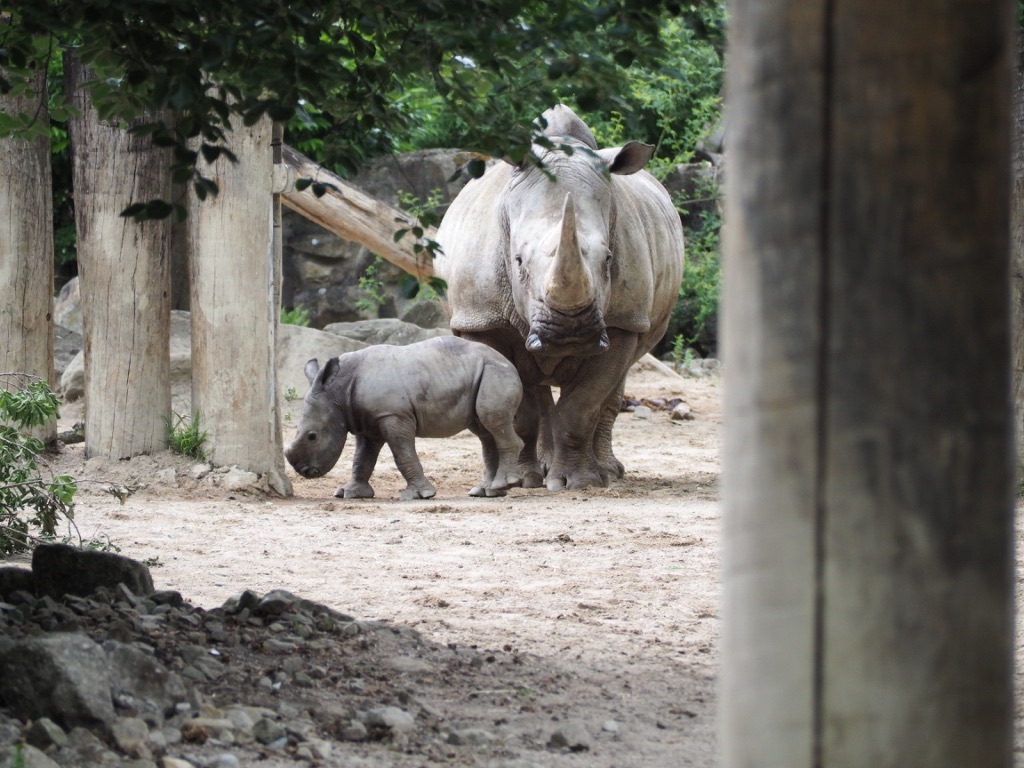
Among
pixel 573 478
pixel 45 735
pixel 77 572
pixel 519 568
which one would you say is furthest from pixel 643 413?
pixel 45 735

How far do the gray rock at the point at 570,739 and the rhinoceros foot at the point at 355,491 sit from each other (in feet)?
16.5

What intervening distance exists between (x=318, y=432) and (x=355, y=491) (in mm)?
427

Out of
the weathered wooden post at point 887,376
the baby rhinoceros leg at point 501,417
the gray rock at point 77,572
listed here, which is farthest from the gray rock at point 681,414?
the weathered wooden post at point 887,376

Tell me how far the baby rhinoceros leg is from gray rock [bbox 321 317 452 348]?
228 inches

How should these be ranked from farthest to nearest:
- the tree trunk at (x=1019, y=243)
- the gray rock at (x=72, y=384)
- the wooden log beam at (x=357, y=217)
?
1. the gray rock at (x=72, y=384)
2. the wooden log beam at (x=357, y=217)
3. the tree trunk at (x=1019, y=243)

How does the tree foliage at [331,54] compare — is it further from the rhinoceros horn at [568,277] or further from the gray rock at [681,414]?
the gray rock at [681,414]

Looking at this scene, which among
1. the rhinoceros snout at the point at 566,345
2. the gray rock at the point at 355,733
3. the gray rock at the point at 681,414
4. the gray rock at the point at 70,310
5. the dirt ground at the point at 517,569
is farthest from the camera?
the gray rock at the point at 70,310

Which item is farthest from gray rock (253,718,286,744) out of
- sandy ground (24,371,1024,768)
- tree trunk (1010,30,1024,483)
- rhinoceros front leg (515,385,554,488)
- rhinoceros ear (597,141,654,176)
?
rhinoceros front leg (515,385,554,488)

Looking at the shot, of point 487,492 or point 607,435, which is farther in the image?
point 607,435

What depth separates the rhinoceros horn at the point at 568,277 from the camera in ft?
23.8

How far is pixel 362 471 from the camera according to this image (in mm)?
8117

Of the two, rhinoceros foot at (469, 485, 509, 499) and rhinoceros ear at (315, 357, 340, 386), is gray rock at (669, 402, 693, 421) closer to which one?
rhinoceros foot at (469, 485, 509, 499)

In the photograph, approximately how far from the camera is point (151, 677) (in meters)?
3.02

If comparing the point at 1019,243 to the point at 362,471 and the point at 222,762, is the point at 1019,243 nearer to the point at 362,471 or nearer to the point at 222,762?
the point at 362,471
